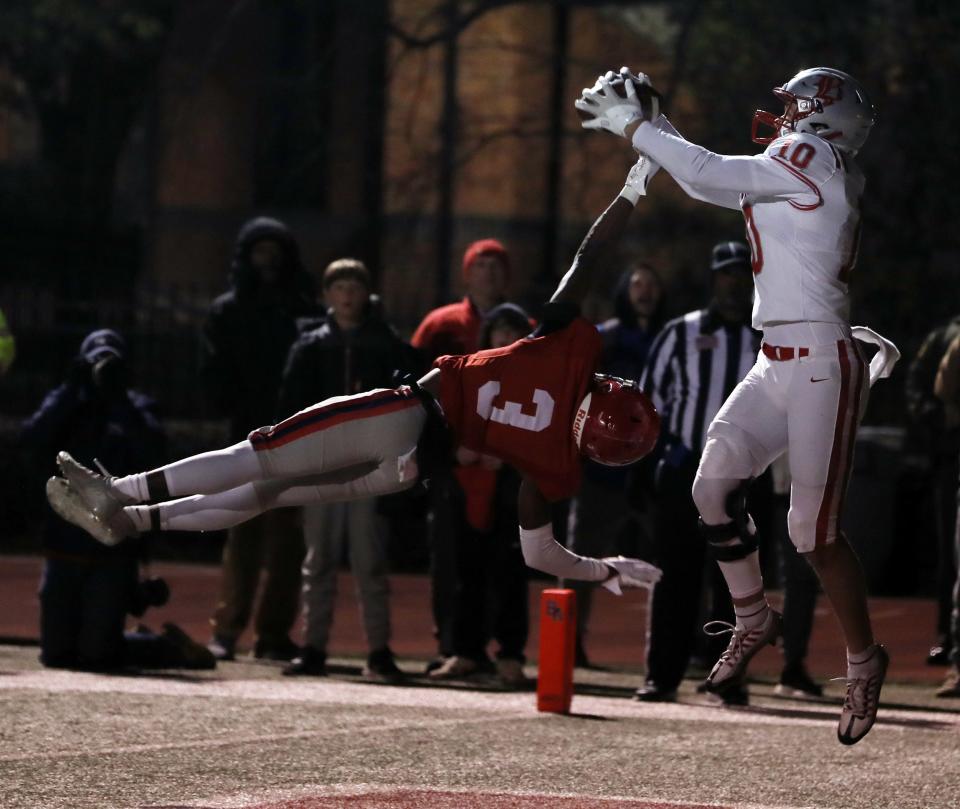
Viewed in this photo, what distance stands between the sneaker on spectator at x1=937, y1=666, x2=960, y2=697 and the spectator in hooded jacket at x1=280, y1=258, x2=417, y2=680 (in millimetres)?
2876

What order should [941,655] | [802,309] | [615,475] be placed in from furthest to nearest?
1. [941,655]
2. [615,475]
3. [802,309]

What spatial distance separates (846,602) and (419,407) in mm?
1710

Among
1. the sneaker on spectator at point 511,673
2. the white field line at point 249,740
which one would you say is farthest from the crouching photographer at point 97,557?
the white field line at point 249,740

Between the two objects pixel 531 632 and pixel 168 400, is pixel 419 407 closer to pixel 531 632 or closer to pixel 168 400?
pixel 531 632

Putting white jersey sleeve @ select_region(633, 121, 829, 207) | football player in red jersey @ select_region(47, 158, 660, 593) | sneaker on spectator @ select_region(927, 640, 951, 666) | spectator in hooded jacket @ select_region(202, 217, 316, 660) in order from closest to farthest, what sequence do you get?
1. white jersey sleeve @ select_region(633, 121, 829, 207)
2. football player in red jersey @ select_region(47, 158, 660, 593)
3. spectator in hooded jacket @ select_region(202, 217, 316, 660)
4. sneaker on spectator @ select_region(927, 640, 951, 666)

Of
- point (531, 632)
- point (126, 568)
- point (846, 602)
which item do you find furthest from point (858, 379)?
point (531, 632)

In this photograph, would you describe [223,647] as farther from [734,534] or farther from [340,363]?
[734,534]

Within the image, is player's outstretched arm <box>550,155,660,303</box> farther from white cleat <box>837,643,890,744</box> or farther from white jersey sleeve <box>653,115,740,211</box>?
white cleat <box>837,643,890,744</box>

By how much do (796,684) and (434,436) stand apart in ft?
13.6

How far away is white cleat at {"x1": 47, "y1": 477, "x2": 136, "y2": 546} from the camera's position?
335 inches

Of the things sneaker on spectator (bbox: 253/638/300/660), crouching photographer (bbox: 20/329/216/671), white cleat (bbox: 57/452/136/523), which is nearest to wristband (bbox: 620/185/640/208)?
white cleat (bbox: 57/452/136/523)

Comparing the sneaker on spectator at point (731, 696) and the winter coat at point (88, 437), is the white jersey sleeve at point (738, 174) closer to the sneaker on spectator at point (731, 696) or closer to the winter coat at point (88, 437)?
the sneaker on spectator at point (731, 696)

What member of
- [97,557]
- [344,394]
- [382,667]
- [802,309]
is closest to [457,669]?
[382,667]

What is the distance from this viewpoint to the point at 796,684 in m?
12.1
